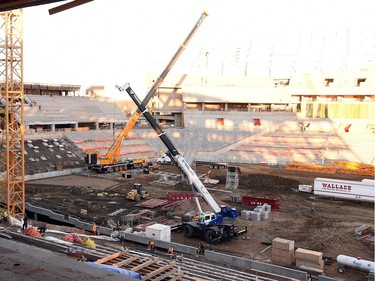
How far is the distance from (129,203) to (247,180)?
12107mm

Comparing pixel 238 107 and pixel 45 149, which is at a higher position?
pixel 238 107

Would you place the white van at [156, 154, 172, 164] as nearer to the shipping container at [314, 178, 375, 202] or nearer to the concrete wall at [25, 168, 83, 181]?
the concrete wall at [25, 168, 83, 181]

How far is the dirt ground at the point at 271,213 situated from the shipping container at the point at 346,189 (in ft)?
1.70

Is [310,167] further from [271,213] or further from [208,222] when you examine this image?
[208,222]

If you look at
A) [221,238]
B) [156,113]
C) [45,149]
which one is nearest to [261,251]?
[221,238]

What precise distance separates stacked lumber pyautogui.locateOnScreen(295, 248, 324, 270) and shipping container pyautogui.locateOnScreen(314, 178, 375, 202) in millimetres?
13417

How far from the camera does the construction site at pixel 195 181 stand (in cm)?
1461

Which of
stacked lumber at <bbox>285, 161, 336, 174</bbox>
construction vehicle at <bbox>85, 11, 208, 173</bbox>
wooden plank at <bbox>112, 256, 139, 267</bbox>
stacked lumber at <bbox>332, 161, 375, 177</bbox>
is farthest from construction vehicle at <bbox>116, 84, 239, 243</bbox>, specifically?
stacked lumber at <bbox>332, 161, 375, 177</bbox>

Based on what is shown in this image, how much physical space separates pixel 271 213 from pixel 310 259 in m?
9.59

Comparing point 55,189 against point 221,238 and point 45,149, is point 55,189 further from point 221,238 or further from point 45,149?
Answer: point 221,238

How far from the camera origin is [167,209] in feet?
82.6

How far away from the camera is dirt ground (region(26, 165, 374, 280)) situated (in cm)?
1905

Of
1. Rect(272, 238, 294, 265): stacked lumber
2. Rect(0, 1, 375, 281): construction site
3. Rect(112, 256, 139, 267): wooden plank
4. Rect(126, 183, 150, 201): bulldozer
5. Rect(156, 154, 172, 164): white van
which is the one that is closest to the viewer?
Rect(112, 256, 139, 267): wooden plank

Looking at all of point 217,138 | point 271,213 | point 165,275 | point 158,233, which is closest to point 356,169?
point 217,138
